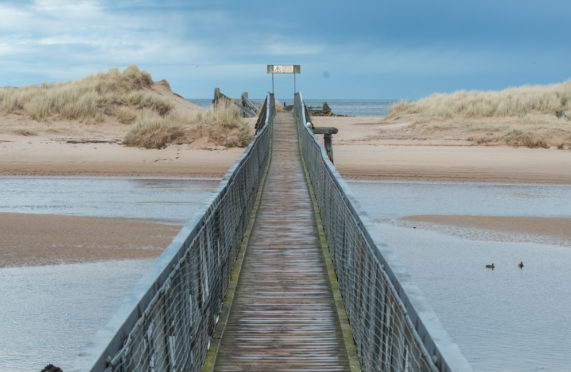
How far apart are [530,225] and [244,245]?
9867mm

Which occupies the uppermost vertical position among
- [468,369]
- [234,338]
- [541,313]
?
[468,369]

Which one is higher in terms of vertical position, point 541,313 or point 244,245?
point 244,245

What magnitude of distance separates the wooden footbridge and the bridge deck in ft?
0.04

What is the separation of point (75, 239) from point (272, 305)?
8.56 metres

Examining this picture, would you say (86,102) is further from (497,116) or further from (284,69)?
(497,116)

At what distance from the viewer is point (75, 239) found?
547 inches

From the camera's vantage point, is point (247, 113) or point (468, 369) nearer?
point (468, 369)

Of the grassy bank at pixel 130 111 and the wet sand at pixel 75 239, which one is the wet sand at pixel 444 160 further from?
the wet sand at pixel 75 239

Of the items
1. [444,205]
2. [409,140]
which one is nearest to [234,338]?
[444,205]

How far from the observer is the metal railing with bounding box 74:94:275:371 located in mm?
2863

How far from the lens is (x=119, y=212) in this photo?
56.4 feet

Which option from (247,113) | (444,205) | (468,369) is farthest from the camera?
(247,113)

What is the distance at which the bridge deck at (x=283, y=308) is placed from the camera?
530cm

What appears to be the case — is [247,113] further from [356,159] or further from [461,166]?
[461,166]
